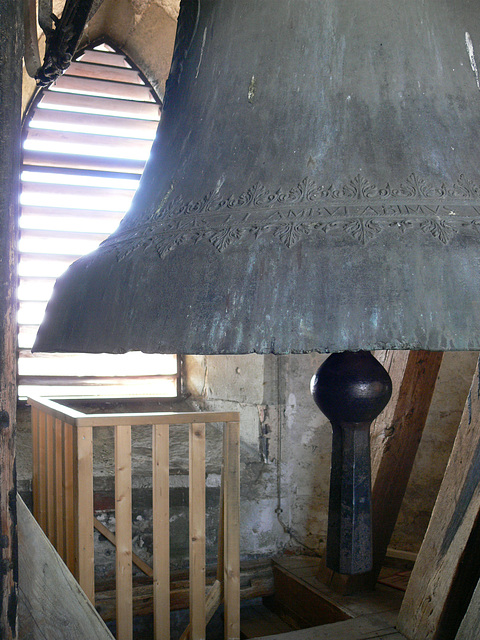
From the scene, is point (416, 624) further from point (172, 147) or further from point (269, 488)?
point (172, 147)

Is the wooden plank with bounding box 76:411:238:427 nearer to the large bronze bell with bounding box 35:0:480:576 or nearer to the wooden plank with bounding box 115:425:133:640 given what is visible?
the wooden plank with bounding box 115:425:133:640

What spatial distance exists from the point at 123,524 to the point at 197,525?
8.6 inches

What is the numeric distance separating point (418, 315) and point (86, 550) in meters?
1.46

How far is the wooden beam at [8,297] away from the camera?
65 cm

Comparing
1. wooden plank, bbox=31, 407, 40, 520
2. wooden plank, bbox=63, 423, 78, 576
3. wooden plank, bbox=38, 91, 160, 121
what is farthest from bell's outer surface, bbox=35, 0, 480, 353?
wooden plank, bbox=38, 91, 160, 121

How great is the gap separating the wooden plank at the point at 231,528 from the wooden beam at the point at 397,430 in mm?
406

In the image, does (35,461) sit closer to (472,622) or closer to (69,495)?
(69,495)

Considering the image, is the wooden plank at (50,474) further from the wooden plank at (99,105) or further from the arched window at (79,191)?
the wooden plank at (99,105)

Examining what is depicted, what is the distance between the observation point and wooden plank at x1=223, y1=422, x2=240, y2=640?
75.7 inches

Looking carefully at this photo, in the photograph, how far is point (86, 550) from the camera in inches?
67.0

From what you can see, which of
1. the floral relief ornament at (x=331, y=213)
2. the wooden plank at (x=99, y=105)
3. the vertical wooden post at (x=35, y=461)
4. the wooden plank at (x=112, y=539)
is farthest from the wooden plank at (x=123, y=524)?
the wooden plank at (x=99, y=105)

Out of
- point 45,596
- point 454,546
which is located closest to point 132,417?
point 454,546

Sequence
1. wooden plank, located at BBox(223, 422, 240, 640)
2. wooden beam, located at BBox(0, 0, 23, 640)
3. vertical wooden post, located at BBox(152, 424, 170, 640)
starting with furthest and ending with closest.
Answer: wooden plank, located at BBox(223, 422, 240, 640)
vertical wooden post, located at BBox(152, 424, 170, 640)
wooden beam, located at BBox(0, 0, 23, 640)

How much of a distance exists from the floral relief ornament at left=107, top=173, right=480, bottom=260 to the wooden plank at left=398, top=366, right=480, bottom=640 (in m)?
0.90
